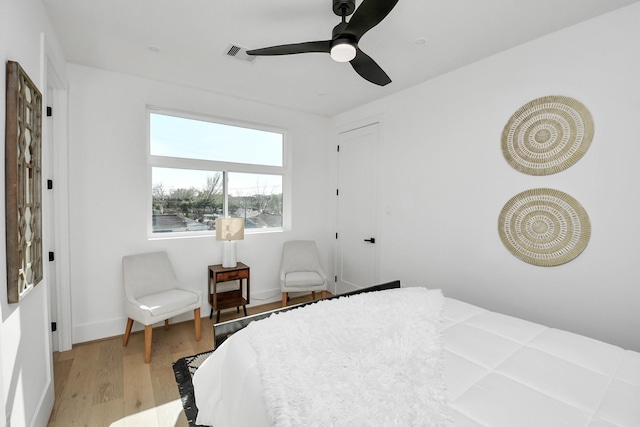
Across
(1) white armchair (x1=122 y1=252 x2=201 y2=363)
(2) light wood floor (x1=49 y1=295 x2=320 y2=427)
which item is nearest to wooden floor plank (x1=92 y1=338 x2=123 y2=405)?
(2) light wood floor (x1=49 y1=295 x2=320 y2=427)

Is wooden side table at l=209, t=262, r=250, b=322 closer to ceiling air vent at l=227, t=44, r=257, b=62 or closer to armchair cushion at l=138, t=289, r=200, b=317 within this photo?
armchair cushion at l=138, t=289, r=200, b=317

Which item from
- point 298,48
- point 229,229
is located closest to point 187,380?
point 229,229

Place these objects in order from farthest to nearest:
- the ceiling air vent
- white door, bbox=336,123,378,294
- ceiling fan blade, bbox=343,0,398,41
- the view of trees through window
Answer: white door, bbox=336,123,378,294 < the view of trees through window < the ceiling air vent < ceiling fan blade, bbox=343,0,398,41

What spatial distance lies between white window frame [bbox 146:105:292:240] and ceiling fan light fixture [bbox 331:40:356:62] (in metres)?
2.22

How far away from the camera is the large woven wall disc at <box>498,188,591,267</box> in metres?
2.12

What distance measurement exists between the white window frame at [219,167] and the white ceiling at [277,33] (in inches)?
17.4

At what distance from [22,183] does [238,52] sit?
1765 mm

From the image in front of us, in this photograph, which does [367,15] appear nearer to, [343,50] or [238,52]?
[343,50]

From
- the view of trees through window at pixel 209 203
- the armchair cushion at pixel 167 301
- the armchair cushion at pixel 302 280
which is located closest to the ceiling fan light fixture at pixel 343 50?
the view of trees through window at pixel 209 203

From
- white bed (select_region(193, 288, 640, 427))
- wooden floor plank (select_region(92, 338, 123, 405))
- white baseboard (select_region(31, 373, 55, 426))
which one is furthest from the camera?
wooden floor plank (select_region(92, 338, 123, 405))

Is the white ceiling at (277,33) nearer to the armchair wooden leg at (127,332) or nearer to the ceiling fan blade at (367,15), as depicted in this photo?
the ceiling fan blade at (367,15)

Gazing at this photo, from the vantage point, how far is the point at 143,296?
2.86 meters

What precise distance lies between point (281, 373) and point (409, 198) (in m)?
2.54

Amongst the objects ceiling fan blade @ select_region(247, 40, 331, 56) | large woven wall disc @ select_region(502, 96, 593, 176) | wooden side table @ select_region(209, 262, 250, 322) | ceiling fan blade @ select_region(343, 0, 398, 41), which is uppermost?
ceiling fan blade @ select_region(247, 40, 331, 56)
